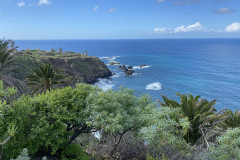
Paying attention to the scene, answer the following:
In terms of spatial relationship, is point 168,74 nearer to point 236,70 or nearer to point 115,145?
point 236,70

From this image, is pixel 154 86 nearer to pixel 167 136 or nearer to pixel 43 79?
pixel 43 79

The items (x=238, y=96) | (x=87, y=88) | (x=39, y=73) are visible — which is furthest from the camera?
(x=238, y=96)

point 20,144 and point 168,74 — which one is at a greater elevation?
point 20,144

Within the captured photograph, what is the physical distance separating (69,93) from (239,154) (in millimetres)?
8527

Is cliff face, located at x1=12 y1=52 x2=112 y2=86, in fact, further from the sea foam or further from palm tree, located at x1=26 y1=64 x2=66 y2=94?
palm tree, located at x1=26 y1=64 x2=66 y2=94

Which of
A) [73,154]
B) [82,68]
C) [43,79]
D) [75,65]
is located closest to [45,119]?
[73,154]

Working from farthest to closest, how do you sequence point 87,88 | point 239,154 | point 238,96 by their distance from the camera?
point 238,96 < point 87,88 < point 239,154

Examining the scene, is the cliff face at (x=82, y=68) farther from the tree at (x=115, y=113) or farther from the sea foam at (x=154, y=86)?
the tree at (x=115, y=113)

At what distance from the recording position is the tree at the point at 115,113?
8.67m

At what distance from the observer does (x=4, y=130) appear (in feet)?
27.2

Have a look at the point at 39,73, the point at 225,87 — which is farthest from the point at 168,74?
the point at 39,73

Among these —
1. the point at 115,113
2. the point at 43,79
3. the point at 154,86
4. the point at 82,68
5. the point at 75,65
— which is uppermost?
the point at 115,113

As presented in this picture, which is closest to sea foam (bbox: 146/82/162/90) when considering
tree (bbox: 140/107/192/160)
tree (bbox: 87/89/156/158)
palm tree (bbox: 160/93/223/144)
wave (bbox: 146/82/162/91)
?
wave (bbox: 146/82/162/91)

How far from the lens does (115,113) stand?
9438 millimetres
